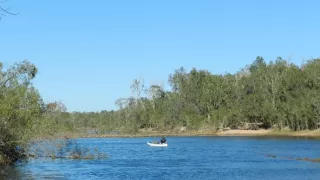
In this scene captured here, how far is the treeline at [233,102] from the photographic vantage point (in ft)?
442

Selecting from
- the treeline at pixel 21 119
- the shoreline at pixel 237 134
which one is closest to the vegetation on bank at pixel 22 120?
the treeline at pixel 21 119

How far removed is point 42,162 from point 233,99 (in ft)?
341

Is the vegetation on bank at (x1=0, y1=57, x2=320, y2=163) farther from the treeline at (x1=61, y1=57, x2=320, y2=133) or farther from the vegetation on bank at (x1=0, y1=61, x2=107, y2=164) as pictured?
the vegetation on bank at (x1=0, y1=61, x2=107, y2=164)

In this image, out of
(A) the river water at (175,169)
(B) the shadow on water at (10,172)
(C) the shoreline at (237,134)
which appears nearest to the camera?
(B) the shadow on water at (10,172)

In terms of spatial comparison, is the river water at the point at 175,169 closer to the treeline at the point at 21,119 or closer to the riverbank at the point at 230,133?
the treeline at the point at 21,119

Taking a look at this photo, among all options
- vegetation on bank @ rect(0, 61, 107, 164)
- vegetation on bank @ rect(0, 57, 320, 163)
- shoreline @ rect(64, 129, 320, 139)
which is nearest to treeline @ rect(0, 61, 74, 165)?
vegetation on bank @ rect(0, 61, 107, 164)

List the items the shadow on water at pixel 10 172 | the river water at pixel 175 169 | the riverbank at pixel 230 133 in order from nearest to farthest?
the shadow on water at pixel 10 172
the river water at pixel 175 169
the riverbank at pixel 230 133

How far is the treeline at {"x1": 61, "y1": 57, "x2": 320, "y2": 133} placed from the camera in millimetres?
134750

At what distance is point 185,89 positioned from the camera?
173250 mm

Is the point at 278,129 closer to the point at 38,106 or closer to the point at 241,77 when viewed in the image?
the point at 241,77

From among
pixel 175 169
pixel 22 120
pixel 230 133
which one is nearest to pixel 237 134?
pixel 230 133

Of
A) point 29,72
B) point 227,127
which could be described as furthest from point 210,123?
point 29,72

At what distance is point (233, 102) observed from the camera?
15575 cm

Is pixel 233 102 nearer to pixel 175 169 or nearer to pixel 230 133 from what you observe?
pixel 230 133
